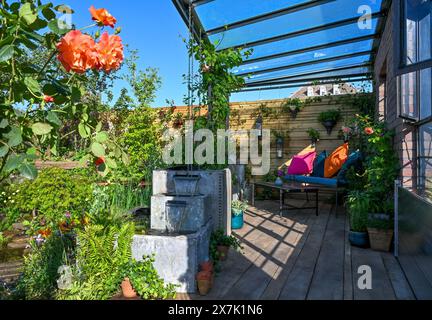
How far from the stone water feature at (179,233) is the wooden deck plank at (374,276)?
1213 millimetres

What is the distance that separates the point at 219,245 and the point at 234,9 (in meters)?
3.34

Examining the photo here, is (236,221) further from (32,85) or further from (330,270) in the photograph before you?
(32,85)

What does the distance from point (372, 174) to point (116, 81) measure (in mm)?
6639

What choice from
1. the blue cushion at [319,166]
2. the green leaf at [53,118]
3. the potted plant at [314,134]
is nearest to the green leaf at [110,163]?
the green leaf at [53,118]

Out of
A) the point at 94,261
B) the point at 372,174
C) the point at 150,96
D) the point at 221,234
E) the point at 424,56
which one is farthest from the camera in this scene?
the point at 150,96

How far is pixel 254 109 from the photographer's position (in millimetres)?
7012

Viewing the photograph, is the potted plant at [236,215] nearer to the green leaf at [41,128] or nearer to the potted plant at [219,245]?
the potted plant at [219,245]

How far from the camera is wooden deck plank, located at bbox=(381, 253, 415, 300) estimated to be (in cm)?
209

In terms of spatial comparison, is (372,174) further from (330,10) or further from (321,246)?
(330,10)

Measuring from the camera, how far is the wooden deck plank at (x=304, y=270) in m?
2.14

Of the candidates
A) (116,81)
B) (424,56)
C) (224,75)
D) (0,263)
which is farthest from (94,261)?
(116,81)

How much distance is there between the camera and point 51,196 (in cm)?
309

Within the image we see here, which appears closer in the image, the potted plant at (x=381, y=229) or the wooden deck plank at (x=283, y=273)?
the wooden deck plank at (x=283, y=273)

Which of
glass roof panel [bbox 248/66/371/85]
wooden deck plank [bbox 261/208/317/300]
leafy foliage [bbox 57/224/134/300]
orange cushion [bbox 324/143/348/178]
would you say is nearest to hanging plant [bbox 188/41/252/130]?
wooden deck plank [bbox 261/208/317/300]
